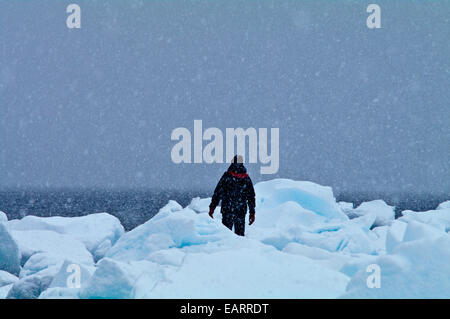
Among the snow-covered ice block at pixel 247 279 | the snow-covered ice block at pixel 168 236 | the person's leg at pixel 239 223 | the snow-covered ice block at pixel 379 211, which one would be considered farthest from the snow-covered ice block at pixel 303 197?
the snow-covered ice block at pixel 247 279

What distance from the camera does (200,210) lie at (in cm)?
1351

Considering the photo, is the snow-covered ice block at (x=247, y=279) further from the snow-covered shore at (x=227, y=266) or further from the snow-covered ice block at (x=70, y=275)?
the snow-covered ice block at (x=70, y=275)

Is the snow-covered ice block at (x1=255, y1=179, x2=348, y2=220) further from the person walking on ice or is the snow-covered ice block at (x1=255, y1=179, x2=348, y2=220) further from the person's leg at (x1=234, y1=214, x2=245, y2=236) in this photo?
the person walking on ice

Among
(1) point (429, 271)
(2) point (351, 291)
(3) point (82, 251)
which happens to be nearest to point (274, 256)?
(2) point (351, 291)

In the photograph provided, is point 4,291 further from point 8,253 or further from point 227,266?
point 227,266

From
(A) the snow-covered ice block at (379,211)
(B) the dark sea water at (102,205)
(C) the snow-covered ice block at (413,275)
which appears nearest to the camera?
(C) the snow-covered ice block at (413,275)

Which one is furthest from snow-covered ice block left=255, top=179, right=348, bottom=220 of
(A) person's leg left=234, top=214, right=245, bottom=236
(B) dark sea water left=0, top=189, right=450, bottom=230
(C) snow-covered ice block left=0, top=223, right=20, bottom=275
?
(B) dark sea water left=0, top=189, right=450, bottom=230

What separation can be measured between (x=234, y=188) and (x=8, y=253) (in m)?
3.11

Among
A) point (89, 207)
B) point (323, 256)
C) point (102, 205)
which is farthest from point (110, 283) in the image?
point (102, 205)

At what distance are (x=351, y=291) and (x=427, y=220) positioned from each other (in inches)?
302

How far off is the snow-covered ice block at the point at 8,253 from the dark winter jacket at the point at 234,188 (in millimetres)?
2719

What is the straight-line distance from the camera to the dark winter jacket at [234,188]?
5477mm

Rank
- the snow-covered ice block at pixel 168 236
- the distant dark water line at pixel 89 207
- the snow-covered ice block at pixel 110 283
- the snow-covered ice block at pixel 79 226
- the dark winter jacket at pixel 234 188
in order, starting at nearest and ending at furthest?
the snow-covered ice block at pixel 110 283, the snow-covered ice block at pixel 168 236, the dark winter jacket at pixel 234 188, the snow-covered ice block at pixel 79 226, the distant dark water line at pixel 89 207

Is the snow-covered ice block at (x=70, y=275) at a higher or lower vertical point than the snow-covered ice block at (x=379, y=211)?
higher
